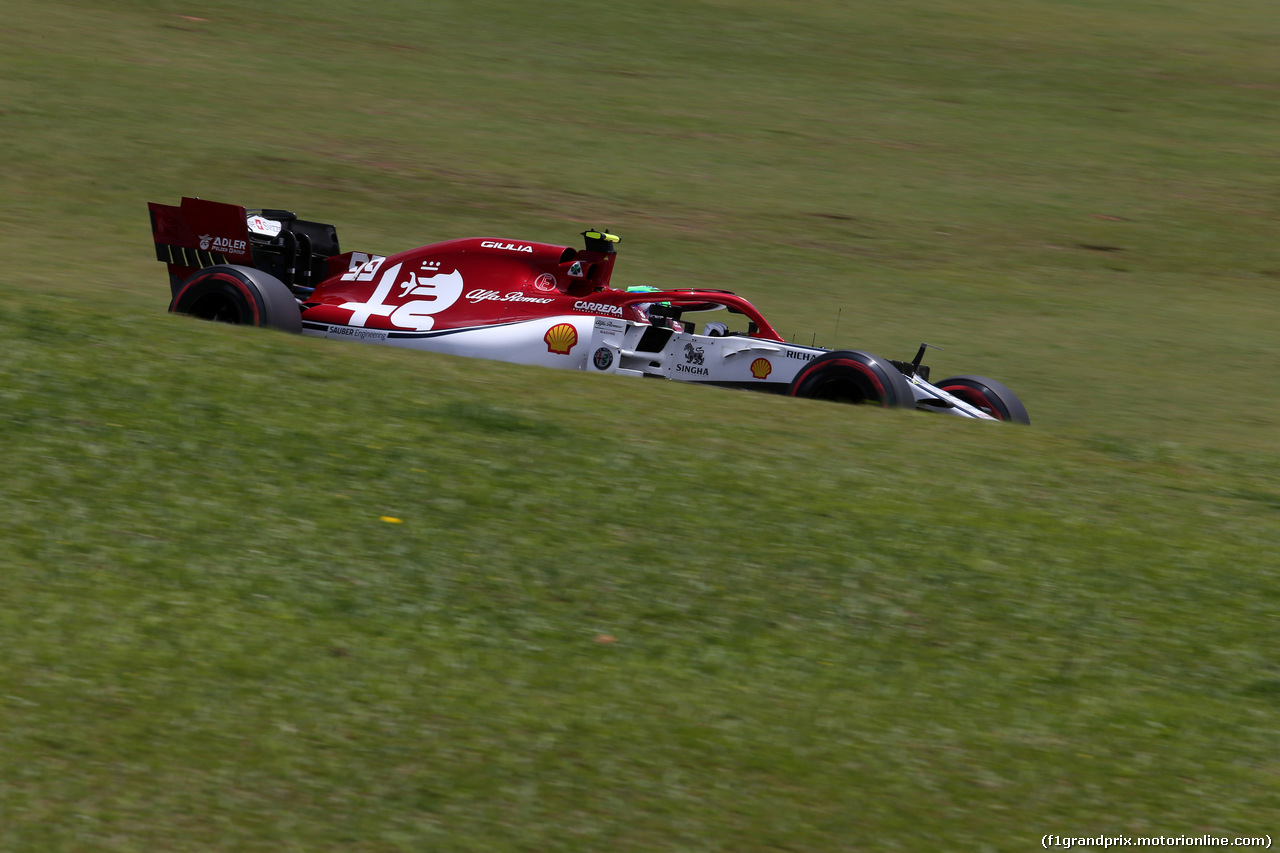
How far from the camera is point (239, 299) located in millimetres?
10234

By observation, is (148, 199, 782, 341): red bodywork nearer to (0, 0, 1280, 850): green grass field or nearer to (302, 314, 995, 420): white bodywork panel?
(302, 314, 995, 420): white bodywork panel

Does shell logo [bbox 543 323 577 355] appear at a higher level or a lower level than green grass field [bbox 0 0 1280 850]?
higher

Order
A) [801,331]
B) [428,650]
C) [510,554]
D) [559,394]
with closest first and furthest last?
[428,650], [510,554], [559,394], [801,331]

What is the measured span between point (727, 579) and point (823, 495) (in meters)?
1.21

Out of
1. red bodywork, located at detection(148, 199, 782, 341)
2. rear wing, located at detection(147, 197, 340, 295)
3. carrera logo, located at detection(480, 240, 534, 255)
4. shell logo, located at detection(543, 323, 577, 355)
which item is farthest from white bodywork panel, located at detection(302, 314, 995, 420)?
rear wing, located at detection(147, 197, 340, 295)

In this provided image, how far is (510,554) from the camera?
5895 millimetres

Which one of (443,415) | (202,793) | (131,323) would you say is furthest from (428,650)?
(131,323)

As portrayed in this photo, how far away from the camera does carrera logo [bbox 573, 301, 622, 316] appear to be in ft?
34.2

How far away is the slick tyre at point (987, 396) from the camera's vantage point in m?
10.4

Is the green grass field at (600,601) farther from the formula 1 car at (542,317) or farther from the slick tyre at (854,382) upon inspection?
the formula 1 car at (542,317)

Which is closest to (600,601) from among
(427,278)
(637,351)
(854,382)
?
(854,382)

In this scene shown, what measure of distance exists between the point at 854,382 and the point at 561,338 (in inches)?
88.5

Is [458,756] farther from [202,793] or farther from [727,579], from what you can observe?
[727,579]

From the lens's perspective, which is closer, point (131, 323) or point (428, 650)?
point (428, 650)
